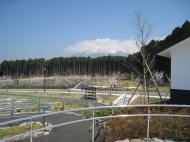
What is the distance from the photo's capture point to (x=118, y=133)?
31.5ft

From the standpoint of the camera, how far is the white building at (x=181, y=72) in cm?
1552

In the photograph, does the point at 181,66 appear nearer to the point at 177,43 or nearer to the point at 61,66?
the point at 177,43

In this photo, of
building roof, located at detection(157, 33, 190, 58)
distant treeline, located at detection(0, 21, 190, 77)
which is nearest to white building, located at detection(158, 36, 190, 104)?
building roof, located at detection(157, 33, 190, 58)

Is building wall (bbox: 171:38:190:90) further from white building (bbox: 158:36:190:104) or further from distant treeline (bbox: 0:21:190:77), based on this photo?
distant treeline (bbox: 0:21:190:77)

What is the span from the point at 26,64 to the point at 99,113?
94657 millimetres

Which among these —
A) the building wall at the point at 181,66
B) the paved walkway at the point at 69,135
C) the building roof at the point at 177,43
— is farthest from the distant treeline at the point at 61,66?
the paved walkway at the point at 69,135

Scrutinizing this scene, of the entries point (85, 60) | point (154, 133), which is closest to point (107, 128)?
point (154, 133)

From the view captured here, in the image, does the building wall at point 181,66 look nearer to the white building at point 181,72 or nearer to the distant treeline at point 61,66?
the white building at point 181,72

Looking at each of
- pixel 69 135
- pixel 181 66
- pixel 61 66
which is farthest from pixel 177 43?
pixel 61 66

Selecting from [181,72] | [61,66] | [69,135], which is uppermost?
[61,66]

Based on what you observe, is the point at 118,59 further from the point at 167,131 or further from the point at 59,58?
the point at 167,131

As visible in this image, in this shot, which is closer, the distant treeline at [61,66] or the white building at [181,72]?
the white building at [181,72]

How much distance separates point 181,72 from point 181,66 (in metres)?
0.30

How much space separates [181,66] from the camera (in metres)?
15.9
